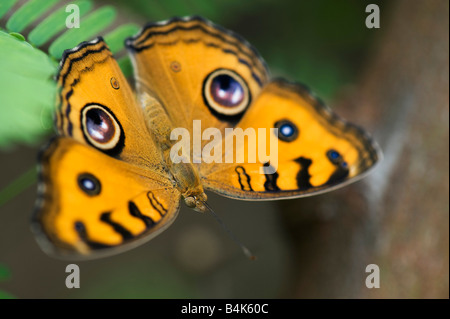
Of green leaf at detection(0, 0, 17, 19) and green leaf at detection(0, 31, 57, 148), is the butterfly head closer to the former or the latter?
green leaf at detection(0, 31, 57, 148)

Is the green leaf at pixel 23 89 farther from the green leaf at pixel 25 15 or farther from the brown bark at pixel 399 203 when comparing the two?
the brown bark at pixel 399 203

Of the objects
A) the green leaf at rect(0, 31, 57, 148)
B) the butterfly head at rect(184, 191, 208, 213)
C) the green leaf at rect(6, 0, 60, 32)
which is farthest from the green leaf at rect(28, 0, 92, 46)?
the butterfly head at rect(184, 191, 208, 213)

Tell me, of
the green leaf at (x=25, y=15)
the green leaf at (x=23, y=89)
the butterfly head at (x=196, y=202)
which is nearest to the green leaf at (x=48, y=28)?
the green leaf at (x=25, y=15)

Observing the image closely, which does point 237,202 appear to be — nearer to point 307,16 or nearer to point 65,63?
point 307,16

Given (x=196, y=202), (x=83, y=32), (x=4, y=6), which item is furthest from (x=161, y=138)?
(x=4, y=6)
